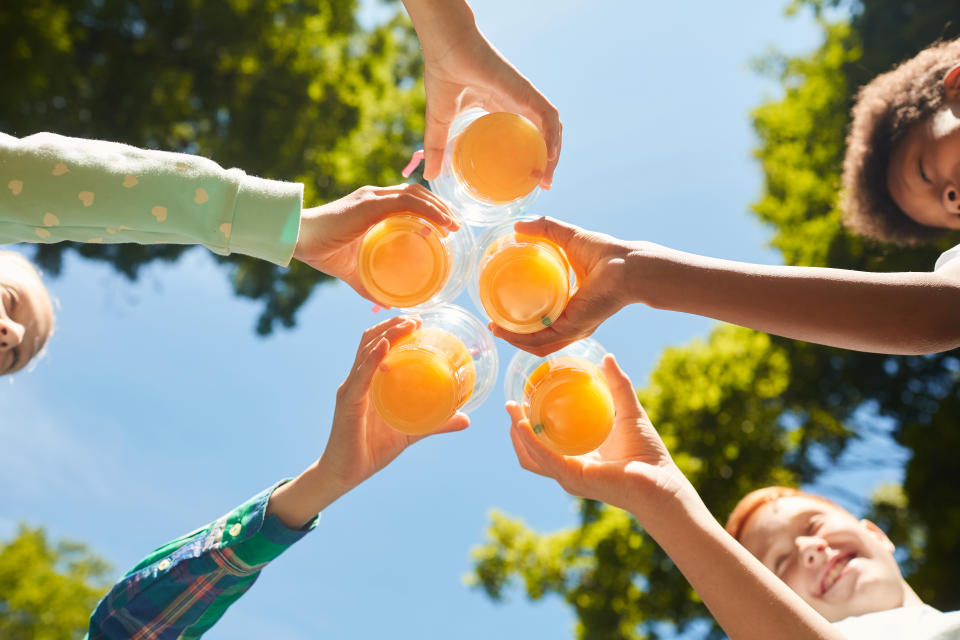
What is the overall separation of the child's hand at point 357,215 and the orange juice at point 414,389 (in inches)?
15.1

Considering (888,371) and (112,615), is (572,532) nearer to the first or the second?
(888,371)

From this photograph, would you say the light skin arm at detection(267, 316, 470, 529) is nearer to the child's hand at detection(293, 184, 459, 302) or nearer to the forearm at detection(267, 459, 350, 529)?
the forearm at detection(267, 459, 350, 529)

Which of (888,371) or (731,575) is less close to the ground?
(888,371)

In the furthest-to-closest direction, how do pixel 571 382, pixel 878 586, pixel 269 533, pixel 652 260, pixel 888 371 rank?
pixel 888 371 < pixel 878 586 < pixel 269 533 < pixel 571 382 < pixel 652 260

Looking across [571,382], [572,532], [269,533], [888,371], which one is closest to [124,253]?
[572,532]

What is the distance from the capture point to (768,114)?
938 cm

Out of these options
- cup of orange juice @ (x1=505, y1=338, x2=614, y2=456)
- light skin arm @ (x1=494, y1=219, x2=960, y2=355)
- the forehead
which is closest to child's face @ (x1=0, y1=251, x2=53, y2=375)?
cup of orange juice @ (x1=505, y1=338, x2=614, y2=456)

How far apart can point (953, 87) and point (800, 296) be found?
1.60 metres

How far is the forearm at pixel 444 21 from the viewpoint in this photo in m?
2.18

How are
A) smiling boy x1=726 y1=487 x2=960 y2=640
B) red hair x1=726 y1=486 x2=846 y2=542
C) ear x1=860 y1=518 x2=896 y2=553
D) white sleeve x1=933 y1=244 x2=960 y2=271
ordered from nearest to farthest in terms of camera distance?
1. white sleeve x1=933 y1=244 x2=960 y2=271
2. smiling boy x1=726 y1=487 x2=960 y2=640
3. ear x1=860 y1=518 x2=896 y2=553
4. red hair x1=726 y1=486 x2=846 y2=542

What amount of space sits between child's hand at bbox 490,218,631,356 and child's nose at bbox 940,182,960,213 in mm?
1477

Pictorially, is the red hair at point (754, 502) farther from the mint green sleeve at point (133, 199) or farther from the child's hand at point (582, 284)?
the mint green sleeve at point (133, 199)

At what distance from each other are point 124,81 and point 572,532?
852 centimetres

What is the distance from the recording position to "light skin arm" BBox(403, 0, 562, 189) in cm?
212
